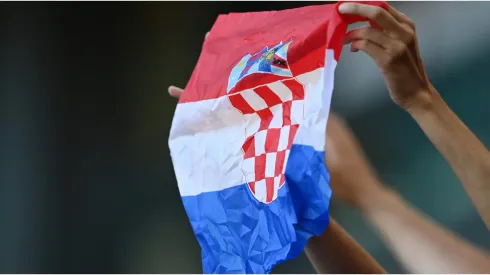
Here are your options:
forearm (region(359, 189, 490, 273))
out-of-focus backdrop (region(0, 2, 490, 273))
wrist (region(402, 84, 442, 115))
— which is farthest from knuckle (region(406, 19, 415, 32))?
out-of-focus backdrop (region(0, 2, 490, 273))

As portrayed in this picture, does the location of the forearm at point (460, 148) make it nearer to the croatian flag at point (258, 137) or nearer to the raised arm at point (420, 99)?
the raised arm at point (420, 99)

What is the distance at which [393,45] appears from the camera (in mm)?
729

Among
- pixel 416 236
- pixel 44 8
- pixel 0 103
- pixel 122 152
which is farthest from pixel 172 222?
pixel 416 236

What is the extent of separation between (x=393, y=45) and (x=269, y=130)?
19 cm

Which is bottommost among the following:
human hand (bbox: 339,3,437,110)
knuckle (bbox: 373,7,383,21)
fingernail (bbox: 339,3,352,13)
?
human hand (bbox: 339,3,437,110)

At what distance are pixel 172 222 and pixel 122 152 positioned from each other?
352mm

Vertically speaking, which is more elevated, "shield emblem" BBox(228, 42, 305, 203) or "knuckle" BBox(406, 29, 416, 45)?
"knuckle" BBox(406, 29, 416, 45)

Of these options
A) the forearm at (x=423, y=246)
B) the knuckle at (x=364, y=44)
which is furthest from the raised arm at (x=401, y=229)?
the knuckle at (x=364, y=44)

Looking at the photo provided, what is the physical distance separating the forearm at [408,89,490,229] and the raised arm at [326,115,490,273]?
0.24 ft

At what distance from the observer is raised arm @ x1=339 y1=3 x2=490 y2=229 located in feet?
2.39

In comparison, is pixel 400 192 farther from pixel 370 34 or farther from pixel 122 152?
pixel 122 152

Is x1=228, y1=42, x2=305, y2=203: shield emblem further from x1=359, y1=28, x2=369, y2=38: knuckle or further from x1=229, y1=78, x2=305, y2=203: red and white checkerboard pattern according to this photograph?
x1=359, y1=28, x2=369, y2=38: knuckle

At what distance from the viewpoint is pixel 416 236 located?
2.72 feet

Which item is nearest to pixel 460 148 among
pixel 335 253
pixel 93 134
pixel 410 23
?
pixel 410 23
